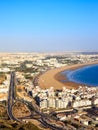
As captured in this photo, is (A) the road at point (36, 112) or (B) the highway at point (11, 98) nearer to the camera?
(A) the road at point (36, 112)

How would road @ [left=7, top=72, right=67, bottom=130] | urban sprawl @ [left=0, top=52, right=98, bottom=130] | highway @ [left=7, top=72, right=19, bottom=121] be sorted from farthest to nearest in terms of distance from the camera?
highway @ [left=7, top=72, right=19, bottom=121] < urban sprawl @ [left=0, top=52, right=98, bottom=130] < road @ [left=7, top=72, right=67, bottom=130]

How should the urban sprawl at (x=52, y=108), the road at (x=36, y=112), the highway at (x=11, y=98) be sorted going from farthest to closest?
the highway at (x=11, y=98) → the urban sprawl at (x=52, y=108) → the road at (x=36, y=112)

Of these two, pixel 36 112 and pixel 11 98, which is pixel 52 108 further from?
pixel 11 98

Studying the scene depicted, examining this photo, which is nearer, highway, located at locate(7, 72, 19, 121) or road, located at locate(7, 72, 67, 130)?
road, located at locate(7, 72, 67, 130)

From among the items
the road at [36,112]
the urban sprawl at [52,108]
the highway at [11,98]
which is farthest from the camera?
the highway at [11,98]

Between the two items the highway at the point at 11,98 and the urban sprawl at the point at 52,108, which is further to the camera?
the highway at the point at 11,98

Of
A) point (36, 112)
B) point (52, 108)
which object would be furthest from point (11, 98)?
point (36, 112)

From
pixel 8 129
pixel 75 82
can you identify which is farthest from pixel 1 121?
pixel 75 82

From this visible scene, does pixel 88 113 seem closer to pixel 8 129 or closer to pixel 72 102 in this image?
pixel 72 102

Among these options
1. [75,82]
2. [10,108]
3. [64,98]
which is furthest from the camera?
[75,82]

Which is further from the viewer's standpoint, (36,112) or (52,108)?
(52,108)

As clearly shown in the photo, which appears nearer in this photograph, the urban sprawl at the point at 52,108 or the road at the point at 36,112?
the road at the point at 36,112
